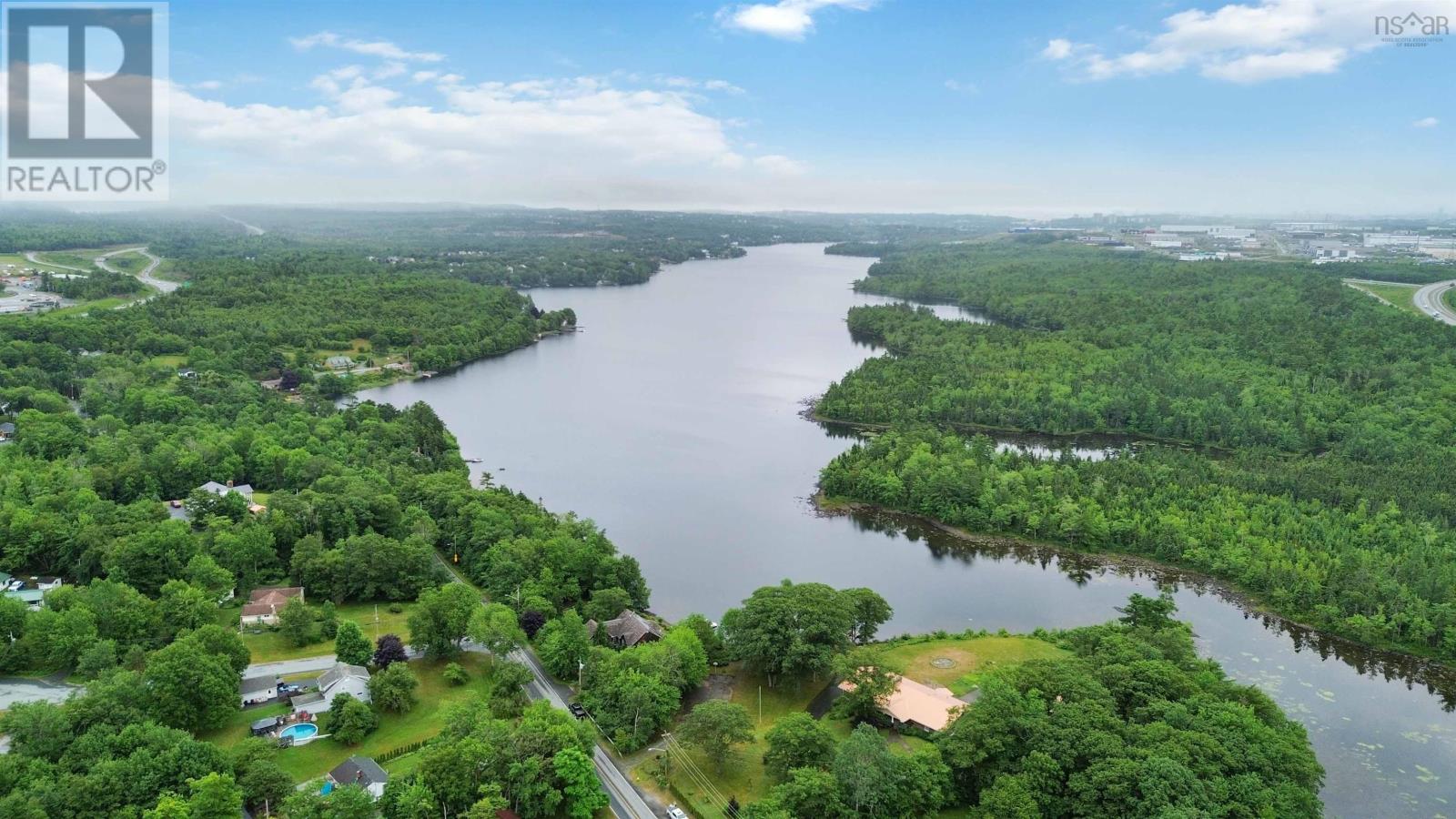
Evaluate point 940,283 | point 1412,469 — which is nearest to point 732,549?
point 1412,469

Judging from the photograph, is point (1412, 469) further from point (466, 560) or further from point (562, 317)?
point (562, 317)

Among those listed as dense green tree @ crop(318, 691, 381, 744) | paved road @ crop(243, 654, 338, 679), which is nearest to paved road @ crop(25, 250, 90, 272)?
paved road @ crop(243, 654, 338, 679)

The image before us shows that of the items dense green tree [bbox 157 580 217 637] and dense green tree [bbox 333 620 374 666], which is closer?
dense green tree [bbox 333 620 374 666]

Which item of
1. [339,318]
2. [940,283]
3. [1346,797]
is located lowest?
[1346,797]

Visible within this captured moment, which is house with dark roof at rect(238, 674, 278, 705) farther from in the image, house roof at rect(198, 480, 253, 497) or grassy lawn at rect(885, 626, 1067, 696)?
grassy lawn at rect(885, 626, 1067, 696)

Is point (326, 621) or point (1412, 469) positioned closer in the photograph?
point (326, 621)

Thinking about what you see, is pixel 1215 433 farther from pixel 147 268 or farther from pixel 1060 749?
pixel 147 268

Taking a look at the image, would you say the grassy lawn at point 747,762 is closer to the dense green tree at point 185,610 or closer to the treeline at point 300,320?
the dense green tree at point 185,610
